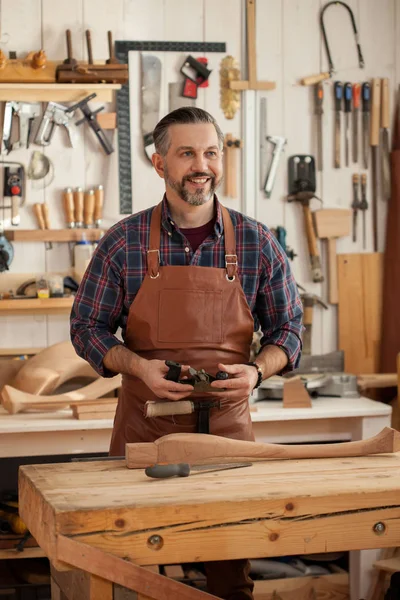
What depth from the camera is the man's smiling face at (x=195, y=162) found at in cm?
297

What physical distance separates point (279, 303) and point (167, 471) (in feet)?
3.21

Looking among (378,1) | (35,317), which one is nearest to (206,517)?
(35,317)

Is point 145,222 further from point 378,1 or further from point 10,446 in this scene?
point 378,1

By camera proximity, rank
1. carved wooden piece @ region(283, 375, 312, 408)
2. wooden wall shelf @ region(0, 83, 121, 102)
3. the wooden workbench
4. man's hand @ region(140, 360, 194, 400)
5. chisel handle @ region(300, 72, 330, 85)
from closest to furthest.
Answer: the wooden workbench < man's hand @ region(140, 360, 194, 400) < carved wooden piece @ region(283, 375, 312, 408) < wooden wall shelf @ region(0, 83, 121, 102) < chisel handle @ region(300, 72, 330, 85)

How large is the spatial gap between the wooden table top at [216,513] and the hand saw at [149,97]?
2867 mm

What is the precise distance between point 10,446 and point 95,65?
74.9 inches

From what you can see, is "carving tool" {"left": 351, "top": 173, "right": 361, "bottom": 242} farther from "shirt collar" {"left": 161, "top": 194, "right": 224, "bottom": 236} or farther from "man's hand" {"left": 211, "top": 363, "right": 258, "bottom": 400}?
"man's hand" {"left": 211, "top": 363, "right": 258, "bottom": 400}

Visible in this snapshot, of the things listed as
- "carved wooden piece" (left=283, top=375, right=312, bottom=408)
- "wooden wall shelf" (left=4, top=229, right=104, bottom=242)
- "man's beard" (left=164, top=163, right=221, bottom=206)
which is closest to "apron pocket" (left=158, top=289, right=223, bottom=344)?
"man's beard" (left=164, top=163, right=221, bottom=206)

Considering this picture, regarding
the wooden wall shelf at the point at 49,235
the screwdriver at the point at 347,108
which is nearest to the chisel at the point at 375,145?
the screwdriver at the point at 347,108

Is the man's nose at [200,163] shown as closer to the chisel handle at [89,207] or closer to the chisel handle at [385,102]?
the chisel handle at [89,207]

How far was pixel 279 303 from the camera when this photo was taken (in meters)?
3.18

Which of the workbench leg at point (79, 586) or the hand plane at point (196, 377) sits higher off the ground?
the hand plane at point (196, 377)

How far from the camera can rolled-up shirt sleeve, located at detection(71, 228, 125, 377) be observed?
10.1ft

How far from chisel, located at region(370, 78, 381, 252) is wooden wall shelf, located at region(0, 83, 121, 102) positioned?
143 centimetres
